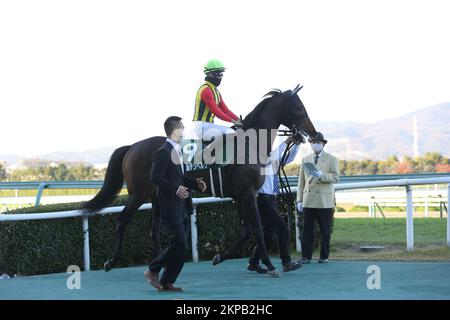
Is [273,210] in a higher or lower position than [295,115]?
lower

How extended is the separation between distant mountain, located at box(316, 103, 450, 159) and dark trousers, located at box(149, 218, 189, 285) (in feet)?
395

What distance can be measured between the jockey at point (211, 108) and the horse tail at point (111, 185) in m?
1.50

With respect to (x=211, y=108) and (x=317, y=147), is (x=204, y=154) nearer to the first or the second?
(x=211, y=108)

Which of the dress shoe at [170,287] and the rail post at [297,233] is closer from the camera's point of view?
the dress shoe at [170,287]

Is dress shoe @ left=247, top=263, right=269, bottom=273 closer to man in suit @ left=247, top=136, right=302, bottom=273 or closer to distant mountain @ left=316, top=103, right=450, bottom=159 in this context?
man in suit @ left=247, top=136, right=302, bottom=273

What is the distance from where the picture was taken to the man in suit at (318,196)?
1040cm

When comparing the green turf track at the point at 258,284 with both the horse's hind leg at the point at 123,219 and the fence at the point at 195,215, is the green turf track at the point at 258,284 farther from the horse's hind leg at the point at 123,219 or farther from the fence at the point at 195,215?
the fence at the point at 195,215

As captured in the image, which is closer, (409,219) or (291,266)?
(291,266)

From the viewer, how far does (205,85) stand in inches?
371

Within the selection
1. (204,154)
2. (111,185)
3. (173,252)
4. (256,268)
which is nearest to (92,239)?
(111,185)

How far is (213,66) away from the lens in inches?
374

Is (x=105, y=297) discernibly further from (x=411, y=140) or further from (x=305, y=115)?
(x=411, y=140)

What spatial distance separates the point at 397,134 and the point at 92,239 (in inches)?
5630

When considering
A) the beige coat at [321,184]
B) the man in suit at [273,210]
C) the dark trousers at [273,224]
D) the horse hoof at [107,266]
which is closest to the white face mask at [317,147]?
the beige coat at [321,184]
